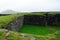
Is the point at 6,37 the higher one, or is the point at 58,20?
the point at 6,37

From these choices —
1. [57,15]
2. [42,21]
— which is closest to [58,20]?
[57,15]

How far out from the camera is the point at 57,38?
419cm

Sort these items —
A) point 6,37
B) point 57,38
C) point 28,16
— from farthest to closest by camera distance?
point 28,16
point 6,37
point 57,38

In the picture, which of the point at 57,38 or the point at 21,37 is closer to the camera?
the point at 57,38

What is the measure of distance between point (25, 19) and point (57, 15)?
4.14 metres

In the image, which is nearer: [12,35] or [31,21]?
[12,35]

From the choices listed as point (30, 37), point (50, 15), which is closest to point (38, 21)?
point (50, 15)

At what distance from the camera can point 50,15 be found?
67.3ft

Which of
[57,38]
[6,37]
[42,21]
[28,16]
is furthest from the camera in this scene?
[28,16]

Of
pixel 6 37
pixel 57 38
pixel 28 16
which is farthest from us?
pixel 28 16

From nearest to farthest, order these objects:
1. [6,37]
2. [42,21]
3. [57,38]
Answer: [57,38] → [6,37] → [42,21]

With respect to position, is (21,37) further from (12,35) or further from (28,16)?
(28,16)

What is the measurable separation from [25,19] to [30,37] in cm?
1436

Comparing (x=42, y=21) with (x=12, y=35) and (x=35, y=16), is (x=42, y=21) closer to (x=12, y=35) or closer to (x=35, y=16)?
(x=35, y=16)
